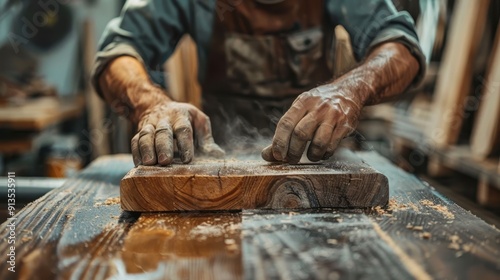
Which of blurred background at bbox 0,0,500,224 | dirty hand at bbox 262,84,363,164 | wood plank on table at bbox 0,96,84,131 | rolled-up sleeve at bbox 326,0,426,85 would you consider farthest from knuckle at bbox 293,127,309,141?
wood plank on table at bbox 0,96,84,131

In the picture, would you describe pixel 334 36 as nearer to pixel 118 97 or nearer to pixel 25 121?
pixel 118 97

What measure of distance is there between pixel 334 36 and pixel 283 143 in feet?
3.59

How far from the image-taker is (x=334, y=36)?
2.36 m

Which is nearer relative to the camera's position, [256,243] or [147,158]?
[256,243]

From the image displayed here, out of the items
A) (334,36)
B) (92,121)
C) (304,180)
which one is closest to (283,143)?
(304,180)

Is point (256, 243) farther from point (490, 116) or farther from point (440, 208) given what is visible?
point (490, 116)

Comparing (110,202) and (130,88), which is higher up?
(130,88)

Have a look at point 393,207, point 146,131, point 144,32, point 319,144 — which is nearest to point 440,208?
point 393,207

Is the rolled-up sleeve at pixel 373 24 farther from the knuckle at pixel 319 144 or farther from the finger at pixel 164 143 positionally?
the finger at pixel 164 143

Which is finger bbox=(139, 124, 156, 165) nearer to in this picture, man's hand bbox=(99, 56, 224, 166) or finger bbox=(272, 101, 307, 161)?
man's hand bbox=(99, 56, 224, 166)

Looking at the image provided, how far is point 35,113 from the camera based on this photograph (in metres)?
4.00

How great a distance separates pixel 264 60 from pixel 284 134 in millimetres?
949

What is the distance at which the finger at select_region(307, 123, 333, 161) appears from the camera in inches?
56.1

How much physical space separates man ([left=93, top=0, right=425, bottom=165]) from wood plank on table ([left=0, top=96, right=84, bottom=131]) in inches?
74.7
